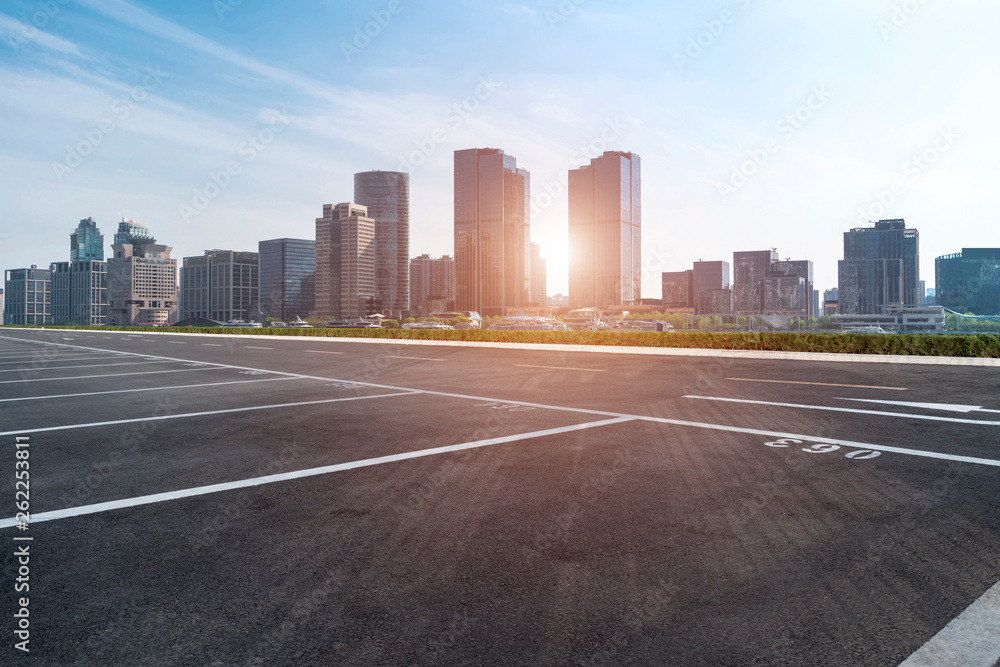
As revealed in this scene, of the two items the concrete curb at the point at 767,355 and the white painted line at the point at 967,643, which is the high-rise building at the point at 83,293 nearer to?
the concrete curb at the point at 767,355

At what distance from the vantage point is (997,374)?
1543 cm

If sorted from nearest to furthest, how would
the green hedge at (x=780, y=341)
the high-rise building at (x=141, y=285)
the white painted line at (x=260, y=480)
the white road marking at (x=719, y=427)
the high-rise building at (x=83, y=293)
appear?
the white painted line at (x=260, y=480) < the white road marking at (x=719, y=427) < the green hedge at (x=780, y=341) < the high-rise building at (x=141, y=285) < the high-rise building at (x=83, y=293)

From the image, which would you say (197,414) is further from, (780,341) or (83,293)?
(83,293)

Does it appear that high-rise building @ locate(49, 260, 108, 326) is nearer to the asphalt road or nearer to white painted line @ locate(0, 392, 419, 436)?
white painted line @ locate(0, 392, 419, 436)

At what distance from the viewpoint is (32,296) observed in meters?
195

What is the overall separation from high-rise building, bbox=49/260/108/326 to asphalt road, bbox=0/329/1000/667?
646ft

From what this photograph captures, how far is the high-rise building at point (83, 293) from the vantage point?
563 ft

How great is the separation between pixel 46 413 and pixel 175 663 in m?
9.80

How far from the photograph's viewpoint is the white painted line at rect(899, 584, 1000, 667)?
2.60 m

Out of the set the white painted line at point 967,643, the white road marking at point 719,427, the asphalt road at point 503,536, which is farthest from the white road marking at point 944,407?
the white painted line at point 967,643

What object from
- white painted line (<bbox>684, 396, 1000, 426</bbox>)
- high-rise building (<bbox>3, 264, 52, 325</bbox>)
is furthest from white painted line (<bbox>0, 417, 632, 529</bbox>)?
high-rise building (<bbox>3, 264, 52, 325</bbox>)

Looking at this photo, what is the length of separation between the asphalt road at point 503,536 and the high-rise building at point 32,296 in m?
235

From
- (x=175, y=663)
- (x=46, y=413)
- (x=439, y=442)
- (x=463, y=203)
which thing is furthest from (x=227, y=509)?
(x=463, y=203)

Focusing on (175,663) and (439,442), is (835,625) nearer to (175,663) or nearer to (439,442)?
(175,663)
